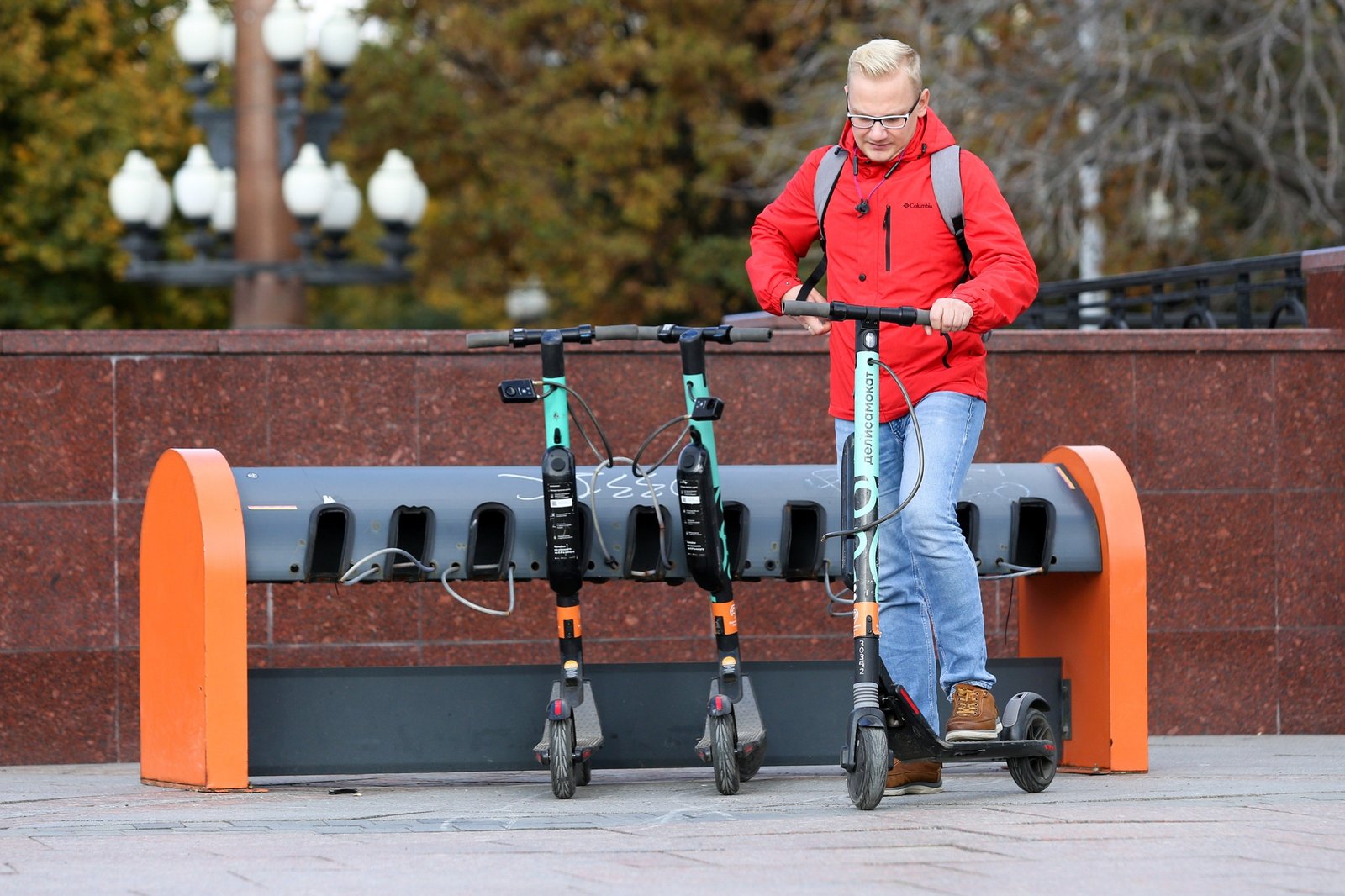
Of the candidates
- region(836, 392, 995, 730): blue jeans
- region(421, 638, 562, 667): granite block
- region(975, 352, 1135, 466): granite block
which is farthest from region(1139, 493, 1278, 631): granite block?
region(836, 392, 995, 730): blue jeans

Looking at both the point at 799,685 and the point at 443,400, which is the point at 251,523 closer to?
the point at 799,685

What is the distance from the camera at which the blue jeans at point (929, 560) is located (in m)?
5.29

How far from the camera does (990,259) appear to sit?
5195mm

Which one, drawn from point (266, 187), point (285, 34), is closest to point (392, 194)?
point (266, 187)

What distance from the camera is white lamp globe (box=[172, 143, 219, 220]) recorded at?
1753 centimetres

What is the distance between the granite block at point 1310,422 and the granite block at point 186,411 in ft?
12.8

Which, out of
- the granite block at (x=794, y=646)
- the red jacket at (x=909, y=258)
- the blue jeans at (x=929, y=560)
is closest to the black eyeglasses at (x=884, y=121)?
the red jacket at (x=909, y=258)

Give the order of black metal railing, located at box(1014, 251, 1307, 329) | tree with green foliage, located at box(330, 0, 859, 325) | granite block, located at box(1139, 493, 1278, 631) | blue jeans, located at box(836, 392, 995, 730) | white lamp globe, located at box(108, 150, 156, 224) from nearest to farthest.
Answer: blue jeans, located at box(836, 392, 995, 730), granite block, located at box(1139, 493, 1278, 631), black metal railing, located at box(1014, 251, 1307, 329), white lamp globe, located at box(108, 150, 156, 224), tree with green foliage, located at box(330, 0, 859, 325)

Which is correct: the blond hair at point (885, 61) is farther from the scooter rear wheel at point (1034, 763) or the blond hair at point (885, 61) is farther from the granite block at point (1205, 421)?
the granite block at point (1205, 421)

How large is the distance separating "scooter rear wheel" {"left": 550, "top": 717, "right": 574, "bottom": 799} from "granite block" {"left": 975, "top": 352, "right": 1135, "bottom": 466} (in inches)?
121

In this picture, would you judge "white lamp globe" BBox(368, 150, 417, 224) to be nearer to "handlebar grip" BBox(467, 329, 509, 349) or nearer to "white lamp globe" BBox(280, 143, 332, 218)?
"white lamp globe" BBox(280, 143, 332, 218)

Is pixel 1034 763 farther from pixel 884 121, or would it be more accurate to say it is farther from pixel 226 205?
pixel 226 205

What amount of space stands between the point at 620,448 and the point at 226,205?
11.7 meters

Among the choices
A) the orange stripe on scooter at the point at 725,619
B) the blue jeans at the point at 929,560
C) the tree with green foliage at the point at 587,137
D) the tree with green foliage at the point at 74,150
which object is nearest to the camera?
the blue jeans at the point at 929,560
